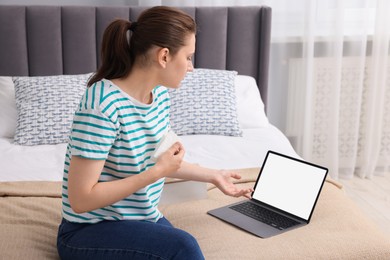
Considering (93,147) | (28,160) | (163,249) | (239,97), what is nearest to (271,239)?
(163,249)

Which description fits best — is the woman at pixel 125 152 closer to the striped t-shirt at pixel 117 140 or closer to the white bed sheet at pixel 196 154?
the striped t-shirt at pixel 117 140

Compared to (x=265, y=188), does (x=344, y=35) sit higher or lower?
higher

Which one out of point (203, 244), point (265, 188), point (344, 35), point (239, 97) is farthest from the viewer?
point (344, 35)

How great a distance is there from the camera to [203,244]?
2.02 metres

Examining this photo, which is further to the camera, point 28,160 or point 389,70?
point 389,70

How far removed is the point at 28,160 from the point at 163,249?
124 cm

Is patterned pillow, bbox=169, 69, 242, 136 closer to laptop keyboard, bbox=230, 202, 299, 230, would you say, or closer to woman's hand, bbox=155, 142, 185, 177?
laptop keyboard, bbox=230, 202, 299, 230

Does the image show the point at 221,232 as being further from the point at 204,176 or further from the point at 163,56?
the point at 163,56

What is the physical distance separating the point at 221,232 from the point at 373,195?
1918 millimetres

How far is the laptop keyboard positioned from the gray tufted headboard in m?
1.44

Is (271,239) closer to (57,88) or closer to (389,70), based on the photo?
(57,88)

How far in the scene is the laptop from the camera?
7.14ft

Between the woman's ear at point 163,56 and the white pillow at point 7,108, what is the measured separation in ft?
5.00

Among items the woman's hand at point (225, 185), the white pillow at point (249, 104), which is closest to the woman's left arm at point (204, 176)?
the woman's hand at point (225, 185)
